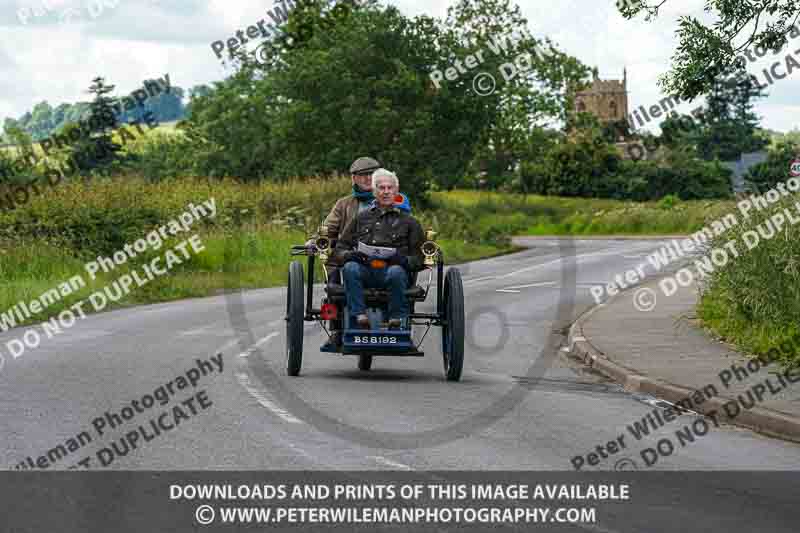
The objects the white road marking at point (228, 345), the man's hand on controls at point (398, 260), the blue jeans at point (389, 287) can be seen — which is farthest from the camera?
A: the white road marking at point (228, 345)

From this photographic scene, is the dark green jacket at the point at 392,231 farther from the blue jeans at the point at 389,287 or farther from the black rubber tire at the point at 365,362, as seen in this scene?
the black rubber tire at the point at 365,362

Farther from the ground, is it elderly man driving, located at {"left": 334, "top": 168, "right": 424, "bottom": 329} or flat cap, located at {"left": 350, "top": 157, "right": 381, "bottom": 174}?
flat cap, located at {"left": 350, "top": 157, "right": 381, "bottom": 174}

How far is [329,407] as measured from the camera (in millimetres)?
11555

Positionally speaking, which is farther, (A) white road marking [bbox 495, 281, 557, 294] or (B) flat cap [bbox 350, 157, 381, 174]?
(A) white road marking [bbox 495, 281, 557, 294]

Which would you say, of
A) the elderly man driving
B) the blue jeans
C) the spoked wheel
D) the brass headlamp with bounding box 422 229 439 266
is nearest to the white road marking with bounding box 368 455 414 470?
the spoked wheel

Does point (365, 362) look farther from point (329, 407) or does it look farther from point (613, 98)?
point (613, 98)

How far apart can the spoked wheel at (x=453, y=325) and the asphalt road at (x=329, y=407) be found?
0.25m

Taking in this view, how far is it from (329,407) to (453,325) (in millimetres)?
2033

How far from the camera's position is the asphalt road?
924 centimetres

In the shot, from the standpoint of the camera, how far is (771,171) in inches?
3054

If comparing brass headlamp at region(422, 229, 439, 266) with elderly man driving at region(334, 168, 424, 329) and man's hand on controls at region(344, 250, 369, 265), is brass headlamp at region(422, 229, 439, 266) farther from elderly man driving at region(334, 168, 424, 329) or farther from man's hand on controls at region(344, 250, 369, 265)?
man's hand on controls at region(344, 250, 369, 265)

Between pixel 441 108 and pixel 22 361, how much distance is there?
44768 millimetres

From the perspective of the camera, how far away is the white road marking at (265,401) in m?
10.9

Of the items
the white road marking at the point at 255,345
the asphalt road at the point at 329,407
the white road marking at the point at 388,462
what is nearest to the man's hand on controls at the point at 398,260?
the asphalt road at the point at 329,407
